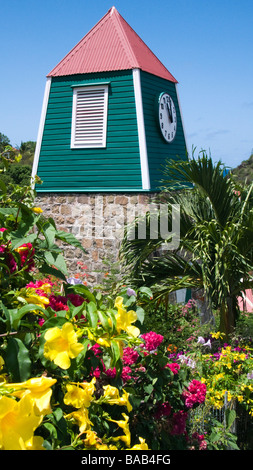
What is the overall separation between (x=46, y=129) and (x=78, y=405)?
11.3 m

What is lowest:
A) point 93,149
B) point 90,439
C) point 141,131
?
point 90,439

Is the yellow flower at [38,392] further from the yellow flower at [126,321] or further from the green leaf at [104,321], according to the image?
the yellow flower at [126,321]

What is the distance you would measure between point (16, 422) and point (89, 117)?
1120 centimetres

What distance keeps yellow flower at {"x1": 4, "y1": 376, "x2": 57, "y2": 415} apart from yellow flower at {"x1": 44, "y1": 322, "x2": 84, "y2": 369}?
0.23 metres

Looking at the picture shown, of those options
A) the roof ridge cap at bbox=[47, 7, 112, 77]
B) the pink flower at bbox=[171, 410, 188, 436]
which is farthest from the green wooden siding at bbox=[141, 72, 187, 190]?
the pink flower at bbox=[171, 410, 188, 436]

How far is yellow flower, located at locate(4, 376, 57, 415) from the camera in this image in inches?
54.9

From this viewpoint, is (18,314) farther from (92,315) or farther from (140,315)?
(140,315)

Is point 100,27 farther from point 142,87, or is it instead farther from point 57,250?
point 57,250

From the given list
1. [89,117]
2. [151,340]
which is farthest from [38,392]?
[89,117]

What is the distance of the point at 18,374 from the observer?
1733 mm

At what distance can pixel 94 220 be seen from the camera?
38.6 feet

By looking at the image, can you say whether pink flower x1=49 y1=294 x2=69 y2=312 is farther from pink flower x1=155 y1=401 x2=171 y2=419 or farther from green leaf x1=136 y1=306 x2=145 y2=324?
pink flower x1=155 y1=401 x2=171 y2=419

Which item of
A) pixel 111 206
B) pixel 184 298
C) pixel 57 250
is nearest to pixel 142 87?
pixel 111 206

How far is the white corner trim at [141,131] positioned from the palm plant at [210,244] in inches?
138
